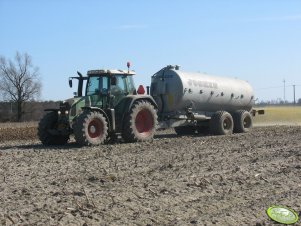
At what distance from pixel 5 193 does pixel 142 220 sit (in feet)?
8.13

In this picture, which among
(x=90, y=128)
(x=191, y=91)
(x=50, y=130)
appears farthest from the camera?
(x=191, y=91)

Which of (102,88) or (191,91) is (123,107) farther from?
(191,91)

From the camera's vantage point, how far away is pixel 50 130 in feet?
48.2

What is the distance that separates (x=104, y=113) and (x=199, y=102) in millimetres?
5120

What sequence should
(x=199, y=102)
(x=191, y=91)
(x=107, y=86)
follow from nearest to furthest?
1. (x=107, y=86)
2. (x=191, y=91)
3. (x=199, y=102)

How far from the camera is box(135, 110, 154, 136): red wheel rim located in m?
15.6

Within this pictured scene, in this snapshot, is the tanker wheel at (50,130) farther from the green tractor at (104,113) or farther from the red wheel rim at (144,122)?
the red wheel rim at (144,122)

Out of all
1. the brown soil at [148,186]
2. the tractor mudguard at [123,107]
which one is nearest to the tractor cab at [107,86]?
the tractor mudguard at [123,107]

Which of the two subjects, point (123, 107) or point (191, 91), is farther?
point (191, 91)

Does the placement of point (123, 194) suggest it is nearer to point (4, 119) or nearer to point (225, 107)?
point (225, 107)

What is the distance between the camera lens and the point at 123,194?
6953 millimetres

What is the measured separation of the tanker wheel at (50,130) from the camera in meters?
14.8

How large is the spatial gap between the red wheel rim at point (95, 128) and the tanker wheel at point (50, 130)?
1112 millimetres

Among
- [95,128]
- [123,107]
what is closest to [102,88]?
[123,107]
